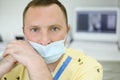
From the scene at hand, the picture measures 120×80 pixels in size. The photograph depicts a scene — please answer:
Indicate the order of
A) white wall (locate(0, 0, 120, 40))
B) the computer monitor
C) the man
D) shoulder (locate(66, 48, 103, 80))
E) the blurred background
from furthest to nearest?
white wall (locate(0, 0, 120, 40)), the computer monitor, the blurred background, shoulder (locate(66, 48, 103, 80)), the man

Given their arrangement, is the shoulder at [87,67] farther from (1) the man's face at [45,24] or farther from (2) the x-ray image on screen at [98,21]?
(2) the x-ray image on screen at [98,21]

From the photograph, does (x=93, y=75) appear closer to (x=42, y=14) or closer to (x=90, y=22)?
(x=42, y=14)

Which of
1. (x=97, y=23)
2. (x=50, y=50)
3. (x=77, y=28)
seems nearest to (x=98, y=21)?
(x=97, y=23)

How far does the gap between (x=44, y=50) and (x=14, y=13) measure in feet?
6.00

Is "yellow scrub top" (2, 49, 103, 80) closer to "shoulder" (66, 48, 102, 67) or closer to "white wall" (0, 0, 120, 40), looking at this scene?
"shoulder" (66, 48, 102, 67)

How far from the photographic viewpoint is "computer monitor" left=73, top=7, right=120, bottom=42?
7.30 feet

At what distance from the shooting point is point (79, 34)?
2324 millimetres

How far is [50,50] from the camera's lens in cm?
70

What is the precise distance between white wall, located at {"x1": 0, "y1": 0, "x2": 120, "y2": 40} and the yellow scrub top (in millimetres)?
1585

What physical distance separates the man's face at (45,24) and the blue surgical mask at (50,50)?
13 mm

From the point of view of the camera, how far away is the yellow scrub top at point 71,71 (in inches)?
30.2

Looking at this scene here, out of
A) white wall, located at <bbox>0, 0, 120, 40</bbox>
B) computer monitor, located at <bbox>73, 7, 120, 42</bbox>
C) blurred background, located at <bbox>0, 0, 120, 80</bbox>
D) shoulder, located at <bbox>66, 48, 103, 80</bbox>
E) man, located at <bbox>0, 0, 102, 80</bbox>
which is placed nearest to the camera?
man, located at <bbox>0, 0, 102, 80</bbox>

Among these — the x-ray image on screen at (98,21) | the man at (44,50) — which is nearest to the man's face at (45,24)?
the man at (44,50)

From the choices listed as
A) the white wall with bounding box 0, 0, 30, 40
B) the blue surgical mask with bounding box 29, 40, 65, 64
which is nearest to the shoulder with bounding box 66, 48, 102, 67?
the blue surgical mask with bounding box 29, 40, 65, 64
